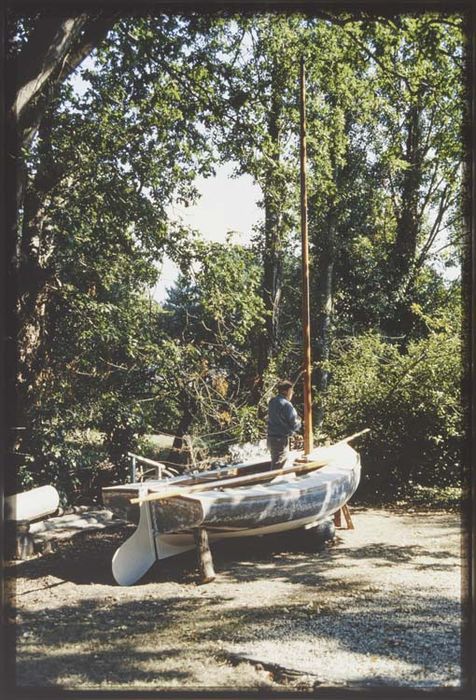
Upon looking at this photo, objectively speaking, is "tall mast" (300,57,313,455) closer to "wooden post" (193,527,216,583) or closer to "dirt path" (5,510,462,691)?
"dirt path" (5,510,462,691)

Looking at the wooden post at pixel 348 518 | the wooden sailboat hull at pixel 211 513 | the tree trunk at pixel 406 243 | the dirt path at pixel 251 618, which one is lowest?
the dirt path at pixel 251 618

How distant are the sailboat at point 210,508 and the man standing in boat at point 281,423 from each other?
15cm

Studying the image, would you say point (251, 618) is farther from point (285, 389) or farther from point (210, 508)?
point (285, 389)

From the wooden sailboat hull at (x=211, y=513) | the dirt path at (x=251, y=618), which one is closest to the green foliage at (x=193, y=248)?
the wooden sailboat hull at (x=211, y=513)

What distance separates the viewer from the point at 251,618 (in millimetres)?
3418

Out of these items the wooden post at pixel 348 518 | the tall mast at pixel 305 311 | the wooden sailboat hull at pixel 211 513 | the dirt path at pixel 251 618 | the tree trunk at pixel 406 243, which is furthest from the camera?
the tree trunk at pixel 406 243

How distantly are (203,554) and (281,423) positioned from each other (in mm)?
1460

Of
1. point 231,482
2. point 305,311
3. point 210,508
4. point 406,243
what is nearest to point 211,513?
point 210,508

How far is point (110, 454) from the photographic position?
21.4 ft

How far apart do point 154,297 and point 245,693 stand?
5.09 meters

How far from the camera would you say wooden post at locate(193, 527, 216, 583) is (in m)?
4.17

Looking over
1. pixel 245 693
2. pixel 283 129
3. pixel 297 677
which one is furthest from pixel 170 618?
pixel 283 129

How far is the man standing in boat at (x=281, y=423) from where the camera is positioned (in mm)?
5199

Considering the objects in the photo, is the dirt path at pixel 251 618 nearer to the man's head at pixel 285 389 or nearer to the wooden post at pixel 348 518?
the wooden post at pixel 348 518
